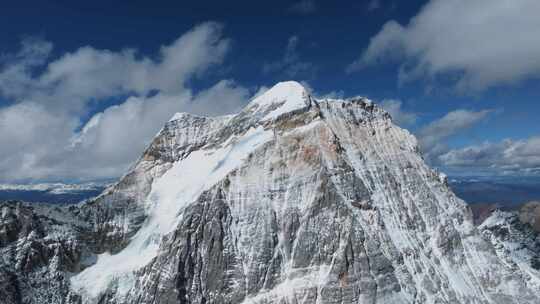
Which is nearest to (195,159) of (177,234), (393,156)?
(177,234)

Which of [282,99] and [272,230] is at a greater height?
[282,99]

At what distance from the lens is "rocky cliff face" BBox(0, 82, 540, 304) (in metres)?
102

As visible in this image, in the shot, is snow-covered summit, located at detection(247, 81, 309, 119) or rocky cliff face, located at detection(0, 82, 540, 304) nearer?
rocky cliff face, located at detection(0, 82, 540, 304)

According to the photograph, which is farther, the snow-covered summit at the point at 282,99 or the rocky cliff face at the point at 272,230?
the snow-covered summit at the point at 282,99

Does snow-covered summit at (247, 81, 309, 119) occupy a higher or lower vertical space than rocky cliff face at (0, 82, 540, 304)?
higher

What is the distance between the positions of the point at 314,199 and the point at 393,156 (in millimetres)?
37853

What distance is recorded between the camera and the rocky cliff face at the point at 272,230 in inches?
4021

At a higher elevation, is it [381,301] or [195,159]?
[195,159]

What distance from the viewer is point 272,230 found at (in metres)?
107

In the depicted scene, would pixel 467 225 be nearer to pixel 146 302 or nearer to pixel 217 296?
pixel 217 296

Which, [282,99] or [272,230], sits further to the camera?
[282,99]

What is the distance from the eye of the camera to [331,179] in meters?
111

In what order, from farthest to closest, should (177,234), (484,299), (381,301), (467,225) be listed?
(467,225) → (484,299) → (177,234) → (381,301)

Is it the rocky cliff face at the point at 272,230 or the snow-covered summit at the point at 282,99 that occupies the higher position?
the snow-covered summit at the point at 282,99
